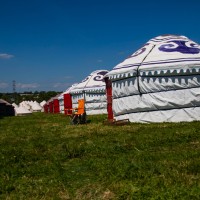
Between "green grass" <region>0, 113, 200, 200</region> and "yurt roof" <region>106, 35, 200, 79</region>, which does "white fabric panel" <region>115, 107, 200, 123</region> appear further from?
"green grass" <region>0, 113, 200, 200</region>

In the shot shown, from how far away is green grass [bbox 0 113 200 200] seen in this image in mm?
4414

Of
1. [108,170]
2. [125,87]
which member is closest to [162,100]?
[125,87]

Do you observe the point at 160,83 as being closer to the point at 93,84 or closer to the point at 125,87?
the point at 125,87

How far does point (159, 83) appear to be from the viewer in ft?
42.0

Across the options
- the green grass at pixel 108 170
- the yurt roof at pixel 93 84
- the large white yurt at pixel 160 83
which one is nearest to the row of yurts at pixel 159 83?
the large white yurt at pixel 160 83

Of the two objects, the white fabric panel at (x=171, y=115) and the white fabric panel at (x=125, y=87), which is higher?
the white fabric panel at (x=125, y=87)

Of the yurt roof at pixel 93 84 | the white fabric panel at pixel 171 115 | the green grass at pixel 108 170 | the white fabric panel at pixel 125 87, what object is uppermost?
the yurt roof at pixel 93 84

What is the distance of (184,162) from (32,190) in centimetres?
243

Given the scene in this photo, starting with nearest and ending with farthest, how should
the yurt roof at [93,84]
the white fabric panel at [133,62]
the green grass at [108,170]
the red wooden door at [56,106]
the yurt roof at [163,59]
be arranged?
the green grass at [108,170] → the yurt roof at [163,59] → the white fabric panel at [133,62] → the yurt roof at [93,84] → the red wooden door at [56,106]

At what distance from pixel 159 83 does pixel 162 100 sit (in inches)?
25.0

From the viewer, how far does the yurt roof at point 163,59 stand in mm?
12359

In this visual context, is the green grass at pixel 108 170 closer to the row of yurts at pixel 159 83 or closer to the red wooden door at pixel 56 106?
the row of yurts at pixel 159 83

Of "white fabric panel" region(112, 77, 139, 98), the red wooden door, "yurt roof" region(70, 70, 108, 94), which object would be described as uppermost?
"yurt roof" region(70, 70, 108, 94)

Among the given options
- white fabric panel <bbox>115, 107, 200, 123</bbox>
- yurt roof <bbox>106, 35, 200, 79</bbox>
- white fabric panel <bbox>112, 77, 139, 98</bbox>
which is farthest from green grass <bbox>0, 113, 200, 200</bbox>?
white fabric panel <bbox>112, 77, 139, 98</bbox>
